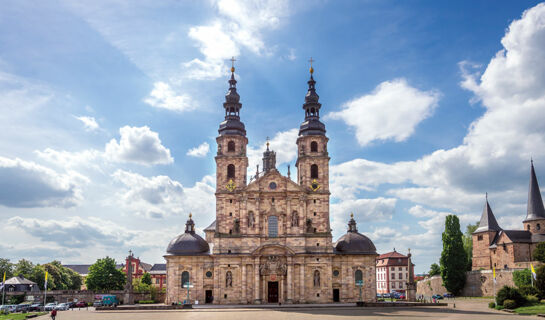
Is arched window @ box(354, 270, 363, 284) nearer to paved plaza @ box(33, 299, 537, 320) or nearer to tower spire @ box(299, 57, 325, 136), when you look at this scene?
paved plaza @ box(33, 299, 537, 320)

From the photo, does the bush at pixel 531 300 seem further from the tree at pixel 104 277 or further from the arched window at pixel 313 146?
the tree at pixel 104 277

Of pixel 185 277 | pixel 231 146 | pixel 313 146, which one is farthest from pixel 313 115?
pixel 185 277

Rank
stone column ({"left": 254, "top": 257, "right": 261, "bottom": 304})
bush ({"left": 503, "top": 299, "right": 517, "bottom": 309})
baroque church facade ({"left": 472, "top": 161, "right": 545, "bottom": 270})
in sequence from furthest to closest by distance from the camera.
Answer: baroque church facade ({"left": 472, "top": 161, "right": 545, "bottom": 270})
stone column ({"left": 254, "top": 257, "right": 261, "bottom": 304})
bush ({"left": 503, "top": 299, "right": 517, "bottom": 309})

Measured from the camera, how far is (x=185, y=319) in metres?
36.7

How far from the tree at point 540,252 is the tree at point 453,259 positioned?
9936mm

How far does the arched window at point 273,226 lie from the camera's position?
2313 inches

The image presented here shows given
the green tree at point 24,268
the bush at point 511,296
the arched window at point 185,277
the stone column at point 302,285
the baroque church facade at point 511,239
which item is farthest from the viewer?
the green tree at point 24,268

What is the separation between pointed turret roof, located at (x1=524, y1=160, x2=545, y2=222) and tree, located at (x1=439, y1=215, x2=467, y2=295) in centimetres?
1330

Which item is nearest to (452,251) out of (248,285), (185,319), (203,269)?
(248,285)

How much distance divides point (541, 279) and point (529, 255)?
24.3m

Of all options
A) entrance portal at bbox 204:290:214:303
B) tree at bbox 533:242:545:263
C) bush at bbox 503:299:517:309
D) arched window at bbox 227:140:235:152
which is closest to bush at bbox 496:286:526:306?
bush at bbox 503:299:517:309

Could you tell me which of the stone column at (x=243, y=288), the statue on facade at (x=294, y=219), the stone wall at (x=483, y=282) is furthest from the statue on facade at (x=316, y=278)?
the stone wall at (x=483, y=282)

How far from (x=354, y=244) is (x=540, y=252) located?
28.8 m

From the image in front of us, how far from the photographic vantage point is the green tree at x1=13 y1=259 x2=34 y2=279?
83562mm
